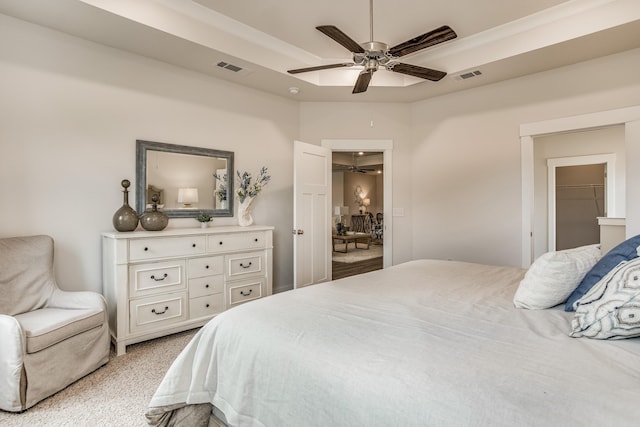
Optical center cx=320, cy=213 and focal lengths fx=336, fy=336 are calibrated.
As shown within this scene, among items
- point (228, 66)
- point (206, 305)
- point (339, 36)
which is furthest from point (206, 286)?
point (339, 36)

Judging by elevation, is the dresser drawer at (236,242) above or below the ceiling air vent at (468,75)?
below

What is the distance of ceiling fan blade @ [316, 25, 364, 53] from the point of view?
7.29 feet

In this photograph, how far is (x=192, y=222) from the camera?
11.7 ft

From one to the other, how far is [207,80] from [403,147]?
2.69 m

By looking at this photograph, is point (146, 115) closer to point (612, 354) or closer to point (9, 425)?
point (9, 425)

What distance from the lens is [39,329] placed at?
6.61 ft

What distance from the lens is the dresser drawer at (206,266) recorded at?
9.98 feet

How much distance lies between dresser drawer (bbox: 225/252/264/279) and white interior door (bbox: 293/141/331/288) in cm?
51

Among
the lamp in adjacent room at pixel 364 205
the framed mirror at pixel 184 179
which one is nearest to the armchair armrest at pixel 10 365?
the framed mirror at pixel 184 179

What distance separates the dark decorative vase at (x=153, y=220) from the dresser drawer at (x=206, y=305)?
73 cm

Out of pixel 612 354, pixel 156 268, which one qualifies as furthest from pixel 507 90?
pixel 156 268

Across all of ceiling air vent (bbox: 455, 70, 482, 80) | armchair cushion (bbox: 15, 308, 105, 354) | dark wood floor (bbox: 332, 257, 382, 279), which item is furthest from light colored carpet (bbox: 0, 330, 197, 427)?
ceiling air vent (bbox: 455, 70, 482, 80)

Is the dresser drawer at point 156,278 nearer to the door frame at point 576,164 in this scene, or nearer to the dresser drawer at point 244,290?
the dresser drawer at point 244,290

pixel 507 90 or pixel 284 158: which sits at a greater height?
pixel 507 90
